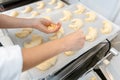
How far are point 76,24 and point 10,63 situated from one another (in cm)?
43

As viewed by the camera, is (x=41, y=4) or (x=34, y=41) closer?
(x=34, y=41)

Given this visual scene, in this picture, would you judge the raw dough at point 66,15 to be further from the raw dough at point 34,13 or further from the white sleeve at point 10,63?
the white sleeve at point 10,63

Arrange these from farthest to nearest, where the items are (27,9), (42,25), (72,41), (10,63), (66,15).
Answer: (27,9)
(66,15)
(42,25)
(72,41)
(10,63)

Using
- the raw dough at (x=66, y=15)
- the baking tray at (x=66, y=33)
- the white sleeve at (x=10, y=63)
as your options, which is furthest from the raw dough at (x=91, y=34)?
the white sleeve at (x=10, y=63)

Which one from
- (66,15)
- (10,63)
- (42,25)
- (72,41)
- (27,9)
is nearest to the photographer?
(10,63)

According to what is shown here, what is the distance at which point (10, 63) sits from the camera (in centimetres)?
38

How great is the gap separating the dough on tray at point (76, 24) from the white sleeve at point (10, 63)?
0.38 meters

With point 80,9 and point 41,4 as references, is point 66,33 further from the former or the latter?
point 41,4

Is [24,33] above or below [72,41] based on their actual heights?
below

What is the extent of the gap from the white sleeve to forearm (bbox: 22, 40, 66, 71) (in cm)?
2

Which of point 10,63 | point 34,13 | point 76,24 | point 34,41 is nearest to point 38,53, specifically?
point 10,63

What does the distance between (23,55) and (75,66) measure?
312mm

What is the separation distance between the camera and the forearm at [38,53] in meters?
0.41

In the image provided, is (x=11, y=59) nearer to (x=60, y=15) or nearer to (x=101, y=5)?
(x=60, y=15)
